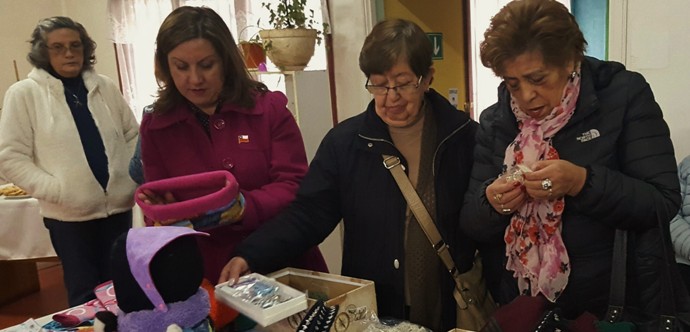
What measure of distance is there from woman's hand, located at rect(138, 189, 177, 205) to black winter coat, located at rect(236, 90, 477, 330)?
8.5 inches

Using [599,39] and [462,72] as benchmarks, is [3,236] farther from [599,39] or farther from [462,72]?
[599,39]

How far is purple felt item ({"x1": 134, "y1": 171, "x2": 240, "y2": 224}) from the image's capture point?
126 centimetres

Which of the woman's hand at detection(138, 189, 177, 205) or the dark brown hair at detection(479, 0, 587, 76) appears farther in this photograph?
Answer: the woman's hand at detection(138, 189, 177, 205)

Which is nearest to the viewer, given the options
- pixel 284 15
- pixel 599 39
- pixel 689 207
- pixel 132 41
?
pixel 689 207

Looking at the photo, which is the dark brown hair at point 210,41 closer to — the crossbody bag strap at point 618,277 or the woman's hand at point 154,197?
the woman's hand at point 154,197

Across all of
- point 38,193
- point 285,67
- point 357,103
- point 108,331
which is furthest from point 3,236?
point 108,331

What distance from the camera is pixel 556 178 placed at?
117 cm

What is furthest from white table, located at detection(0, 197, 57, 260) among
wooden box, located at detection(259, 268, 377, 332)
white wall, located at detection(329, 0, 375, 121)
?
wooden box, located at detection(259, 268, 377, 332)

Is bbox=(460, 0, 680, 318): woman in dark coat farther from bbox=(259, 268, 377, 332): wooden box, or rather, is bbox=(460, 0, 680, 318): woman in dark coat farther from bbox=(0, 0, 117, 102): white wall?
bbox=(0, 0, 117, 102): white wall

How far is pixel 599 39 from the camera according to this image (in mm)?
2949

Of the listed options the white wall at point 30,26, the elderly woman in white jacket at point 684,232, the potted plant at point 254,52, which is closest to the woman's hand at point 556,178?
the elderly woman in white jacket at point 684,232

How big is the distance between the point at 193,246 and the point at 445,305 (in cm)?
74

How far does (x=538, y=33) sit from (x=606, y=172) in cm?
32

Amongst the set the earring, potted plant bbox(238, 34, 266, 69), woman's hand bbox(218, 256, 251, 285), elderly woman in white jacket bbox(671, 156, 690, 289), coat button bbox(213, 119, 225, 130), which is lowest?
elderly woman in white jacket bbox(671, 156, 690, 289)
